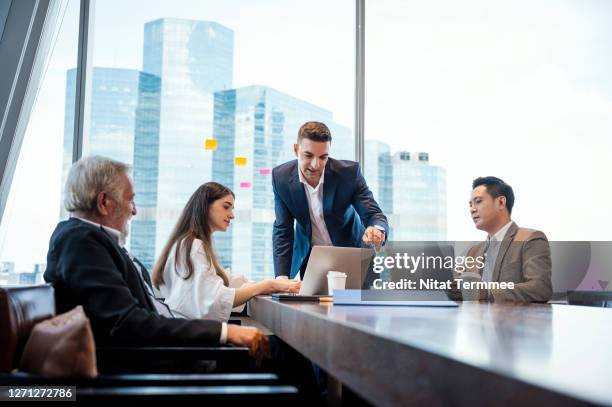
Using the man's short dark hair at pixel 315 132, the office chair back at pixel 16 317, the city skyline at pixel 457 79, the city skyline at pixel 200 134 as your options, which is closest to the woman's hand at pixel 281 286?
the man's short dark hair at pixel 315 132

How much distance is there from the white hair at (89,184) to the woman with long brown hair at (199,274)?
0.64m

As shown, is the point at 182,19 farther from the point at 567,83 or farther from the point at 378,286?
the point at 378,286

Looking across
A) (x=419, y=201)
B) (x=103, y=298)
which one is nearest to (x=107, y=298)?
(x=103, y=298)

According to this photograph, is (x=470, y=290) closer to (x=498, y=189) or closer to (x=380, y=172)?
(x=498, y=189)

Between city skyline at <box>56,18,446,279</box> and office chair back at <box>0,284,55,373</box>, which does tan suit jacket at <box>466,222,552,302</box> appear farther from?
city skyline at <box>56,18,446,279</box>

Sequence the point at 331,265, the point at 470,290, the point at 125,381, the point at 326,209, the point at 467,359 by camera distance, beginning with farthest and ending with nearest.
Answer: the point at 326,209
the point at 331,265
the point at 470,290
the point at 125,381
the point at 467,359

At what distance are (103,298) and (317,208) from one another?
7.33 ft

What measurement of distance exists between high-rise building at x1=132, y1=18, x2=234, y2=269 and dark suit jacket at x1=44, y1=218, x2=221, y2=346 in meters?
2.86

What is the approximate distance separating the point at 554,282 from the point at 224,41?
2890mm

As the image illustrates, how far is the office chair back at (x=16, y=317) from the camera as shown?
128 centimetres

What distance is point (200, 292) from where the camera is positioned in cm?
251

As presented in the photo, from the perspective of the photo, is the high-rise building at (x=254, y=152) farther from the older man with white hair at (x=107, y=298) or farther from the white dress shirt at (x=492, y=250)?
the older man with white hair at (x=107, y=298)

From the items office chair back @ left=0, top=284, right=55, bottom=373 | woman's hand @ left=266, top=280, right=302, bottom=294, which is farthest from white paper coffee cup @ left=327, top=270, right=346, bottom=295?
office chair back @ left=0, top=284, right=55, bottom=373

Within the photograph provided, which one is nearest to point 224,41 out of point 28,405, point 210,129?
point 210,129
